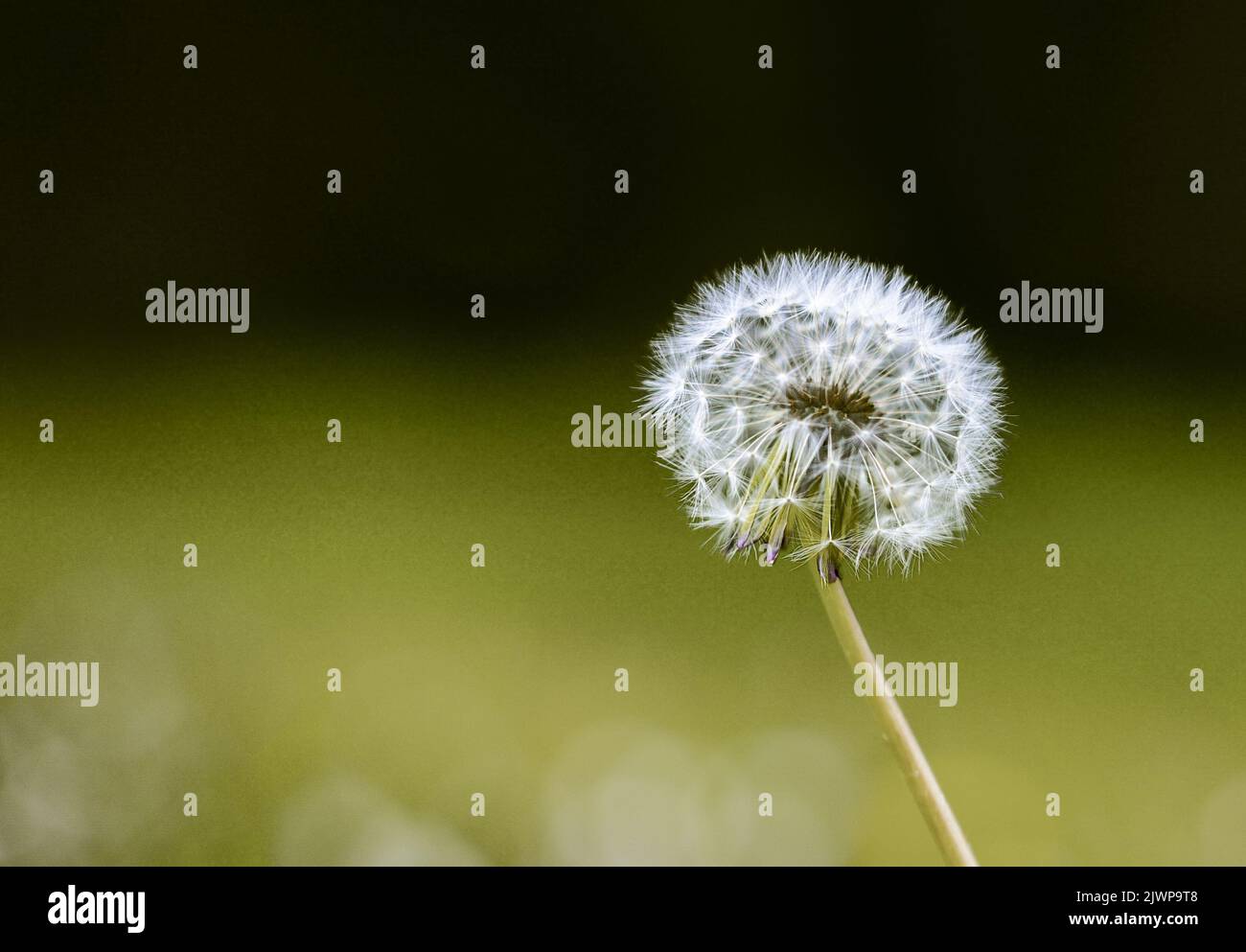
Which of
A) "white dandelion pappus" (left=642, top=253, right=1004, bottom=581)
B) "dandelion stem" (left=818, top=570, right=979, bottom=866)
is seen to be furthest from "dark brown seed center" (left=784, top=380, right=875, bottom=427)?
"dandelion stem" (left=818, top=570, right=979, bottom=866)

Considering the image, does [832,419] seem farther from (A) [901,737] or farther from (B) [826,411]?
(A) [901,737]

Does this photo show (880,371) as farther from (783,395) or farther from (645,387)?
(645,387)

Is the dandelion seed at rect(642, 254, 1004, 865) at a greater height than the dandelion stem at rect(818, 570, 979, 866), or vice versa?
the dandelion seed at rect(642, 254, 1004, 865)

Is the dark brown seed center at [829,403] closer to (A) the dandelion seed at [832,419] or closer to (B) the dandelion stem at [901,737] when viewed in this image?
(A) the dandelion seed at [832,419]

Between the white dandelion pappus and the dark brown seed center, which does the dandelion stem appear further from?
the dark brown seed center

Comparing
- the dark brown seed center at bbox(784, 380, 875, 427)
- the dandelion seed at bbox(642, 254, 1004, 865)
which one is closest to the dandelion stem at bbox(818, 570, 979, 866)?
the dandelion seed at bbox(642, 254, 1004, 865)

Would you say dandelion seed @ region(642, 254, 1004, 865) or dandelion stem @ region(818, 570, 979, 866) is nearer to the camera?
dandelion stem @ region(818, 570, 979, 866)
